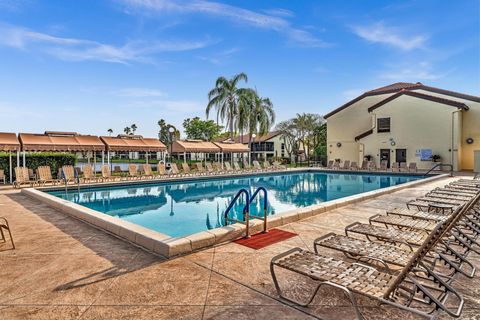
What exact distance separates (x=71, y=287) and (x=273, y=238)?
3085 mm

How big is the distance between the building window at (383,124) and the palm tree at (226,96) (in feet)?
43.1

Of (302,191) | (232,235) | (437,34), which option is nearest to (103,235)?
(232,235)

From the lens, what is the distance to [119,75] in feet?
69.5

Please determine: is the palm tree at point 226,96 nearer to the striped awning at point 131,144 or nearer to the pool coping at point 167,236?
the striped awning at point 131,144

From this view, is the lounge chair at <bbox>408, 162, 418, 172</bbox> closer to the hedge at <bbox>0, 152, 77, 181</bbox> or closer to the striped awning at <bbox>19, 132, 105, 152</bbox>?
the striped awning at <bbox>19, 132, 105, 152</bbox>

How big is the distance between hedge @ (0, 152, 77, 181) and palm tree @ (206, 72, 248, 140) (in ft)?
45.0

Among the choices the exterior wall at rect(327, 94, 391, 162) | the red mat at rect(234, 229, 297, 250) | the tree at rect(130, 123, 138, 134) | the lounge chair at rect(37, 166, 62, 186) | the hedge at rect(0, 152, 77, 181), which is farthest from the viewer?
the tree at rect(130, 123, 138, 134)

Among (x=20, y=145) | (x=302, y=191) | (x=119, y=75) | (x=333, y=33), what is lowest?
Result: (x=302, y=191)

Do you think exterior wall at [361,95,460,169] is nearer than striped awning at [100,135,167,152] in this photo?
No

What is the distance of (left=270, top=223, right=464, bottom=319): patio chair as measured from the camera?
2365mm

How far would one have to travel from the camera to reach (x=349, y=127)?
30500 millimetres

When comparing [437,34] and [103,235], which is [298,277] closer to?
[103,235]

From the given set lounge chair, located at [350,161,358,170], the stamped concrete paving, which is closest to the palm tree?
lounge chair, located at [350,161,358,170]

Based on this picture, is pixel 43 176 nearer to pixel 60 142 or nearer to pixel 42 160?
pixel 60 142
